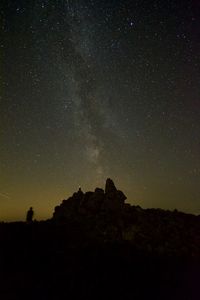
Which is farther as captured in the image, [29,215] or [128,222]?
[128,222]

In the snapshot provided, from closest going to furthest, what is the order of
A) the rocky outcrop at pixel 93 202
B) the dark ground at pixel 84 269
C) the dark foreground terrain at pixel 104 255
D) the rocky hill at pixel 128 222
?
the dark ground at pixel 84 269
the dark foreground terrain at pixel 104 255
the rocky hill at pixel 128 222
the rocky outcrop at pixel 93 202

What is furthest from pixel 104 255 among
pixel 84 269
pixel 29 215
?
pixel 29 215

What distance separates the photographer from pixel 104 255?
128ft

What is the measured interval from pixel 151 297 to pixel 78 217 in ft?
114

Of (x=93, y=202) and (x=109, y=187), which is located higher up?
(x=109, y=187)

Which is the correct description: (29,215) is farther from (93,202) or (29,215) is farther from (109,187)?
(109,187)

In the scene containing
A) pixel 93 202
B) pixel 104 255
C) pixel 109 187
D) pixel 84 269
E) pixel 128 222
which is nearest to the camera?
pixel 84 269

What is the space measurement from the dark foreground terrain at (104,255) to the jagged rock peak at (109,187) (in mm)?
3357

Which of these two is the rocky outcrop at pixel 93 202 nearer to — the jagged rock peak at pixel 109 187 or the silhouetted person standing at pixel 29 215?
the jagged rock peak at pixel 109 187

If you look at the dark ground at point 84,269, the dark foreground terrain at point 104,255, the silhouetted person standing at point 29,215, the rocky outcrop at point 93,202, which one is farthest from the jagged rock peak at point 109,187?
the dark ground at point 84,269

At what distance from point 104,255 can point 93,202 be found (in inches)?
A: 1111

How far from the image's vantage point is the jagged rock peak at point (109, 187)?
71.1 metres

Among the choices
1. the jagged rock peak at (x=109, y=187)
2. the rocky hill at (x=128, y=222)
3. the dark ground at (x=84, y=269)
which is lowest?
the dark ground at (x=84, y=269)

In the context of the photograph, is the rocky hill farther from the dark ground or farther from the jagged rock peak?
the dark ground
